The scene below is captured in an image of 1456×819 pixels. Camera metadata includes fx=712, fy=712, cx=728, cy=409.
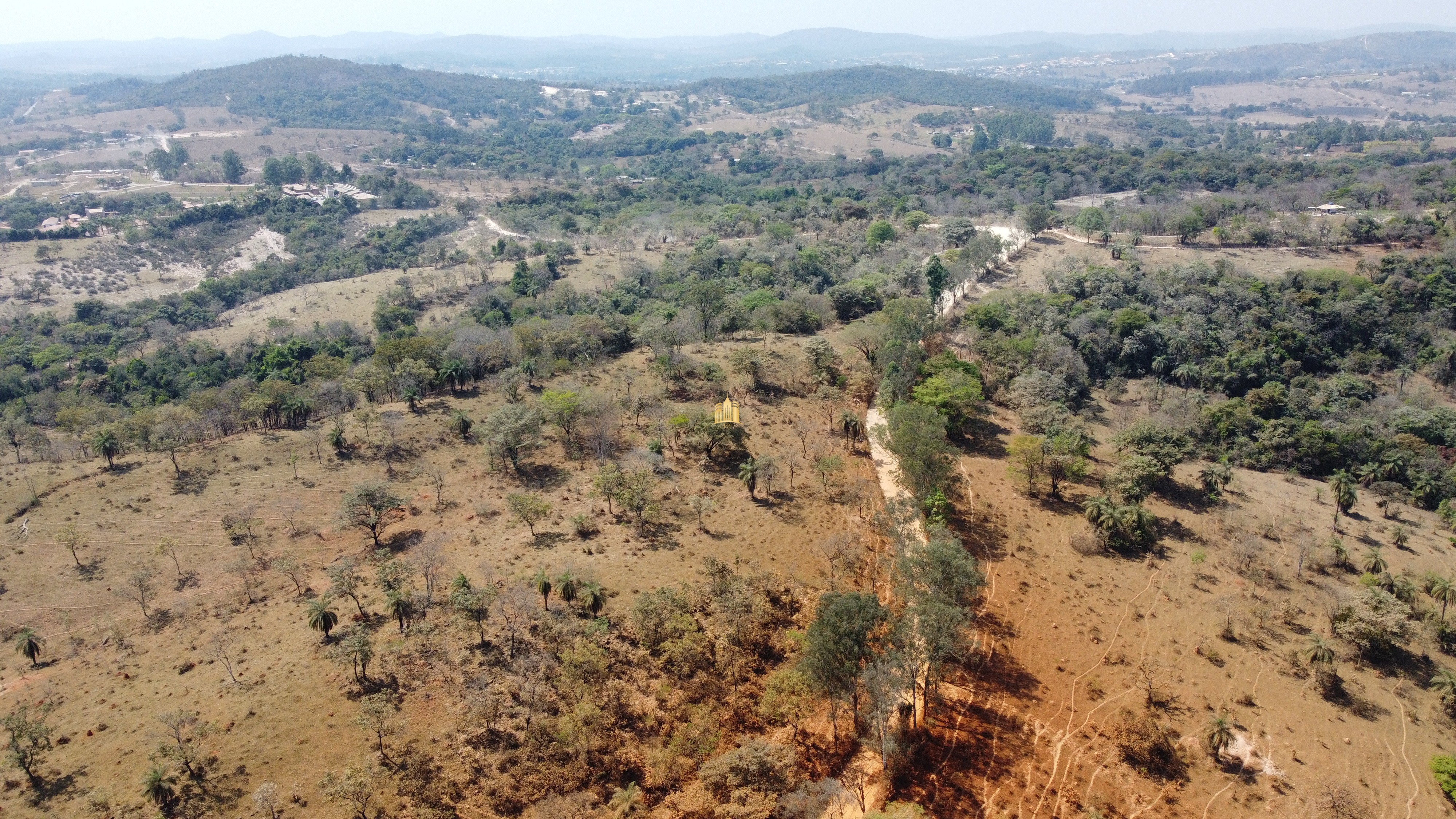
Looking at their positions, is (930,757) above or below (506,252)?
below

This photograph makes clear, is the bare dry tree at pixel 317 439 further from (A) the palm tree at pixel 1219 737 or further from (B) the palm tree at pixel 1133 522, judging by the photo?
(A) the palm tree at pixel 1219 737

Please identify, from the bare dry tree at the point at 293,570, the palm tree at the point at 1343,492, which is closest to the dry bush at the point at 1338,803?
the palm tree at the point at 1343,492

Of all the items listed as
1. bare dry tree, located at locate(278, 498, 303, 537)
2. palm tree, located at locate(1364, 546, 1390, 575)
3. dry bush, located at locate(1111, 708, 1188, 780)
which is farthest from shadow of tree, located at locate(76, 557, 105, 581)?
palm tree, located at locate(1364, 546, 1390, 575)

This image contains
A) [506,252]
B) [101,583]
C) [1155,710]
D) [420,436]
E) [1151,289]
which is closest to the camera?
[1155,710]

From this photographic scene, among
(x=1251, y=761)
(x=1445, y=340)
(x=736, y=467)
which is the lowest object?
(x=1251, y=761)

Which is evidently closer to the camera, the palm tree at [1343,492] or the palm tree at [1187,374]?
the palm tree at [1343,492]

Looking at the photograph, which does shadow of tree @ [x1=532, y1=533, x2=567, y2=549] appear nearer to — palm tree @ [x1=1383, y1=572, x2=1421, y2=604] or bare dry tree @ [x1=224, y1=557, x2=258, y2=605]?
bare dry tree @ [x1=224, y1=557, x2=258, y2=605]

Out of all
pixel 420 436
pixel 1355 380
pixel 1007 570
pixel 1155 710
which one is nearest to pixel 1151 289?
pixel 1355 380

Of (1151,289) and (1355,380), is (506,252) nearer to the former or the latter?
(1151,289)
